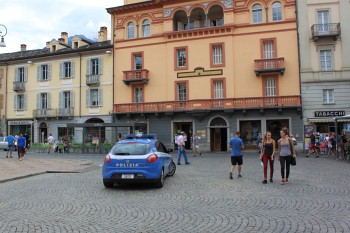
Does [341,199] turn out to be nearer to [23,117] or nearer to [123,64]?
[123,64]

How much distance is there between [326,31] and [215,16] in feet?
33.2

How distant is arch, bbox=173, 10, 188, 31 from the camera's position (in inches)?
1315

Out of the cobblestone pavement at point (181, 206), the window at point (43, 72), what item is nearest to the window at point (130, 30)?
the window at point (43, 72)

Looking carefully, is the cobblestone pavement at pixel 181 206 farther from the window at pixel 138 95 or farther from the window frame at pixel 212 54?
the window at pixel 138 95

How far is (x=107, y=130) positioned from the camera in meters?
34.3

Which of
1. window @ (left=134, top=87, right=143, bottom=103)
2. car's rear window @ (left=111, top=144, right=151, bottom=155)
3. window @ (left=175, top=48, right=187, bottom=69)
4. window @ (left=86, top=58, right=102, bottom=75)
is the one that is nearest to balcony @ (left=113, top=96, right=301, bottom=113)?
window @ (left=134, top=87, right=143, bottom=103)

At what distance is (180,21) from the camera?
113 ft

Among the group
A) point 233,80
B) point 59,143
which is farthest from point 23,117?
point 233,80

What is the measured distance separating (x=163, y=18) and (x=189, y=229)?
29.3 meters

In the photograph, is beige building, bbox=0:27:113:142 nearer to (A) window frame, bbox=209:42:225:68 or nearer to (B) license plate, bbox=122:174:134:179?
(A) window frame, bbox=209:42:225:68

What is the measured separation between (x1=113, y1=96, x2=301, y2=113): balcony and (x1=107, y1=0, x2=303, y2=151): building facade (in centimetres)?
8

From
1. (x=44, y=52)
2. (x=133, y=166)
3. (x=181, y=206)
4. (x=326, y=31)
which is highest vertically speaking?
(x=44, y=52)

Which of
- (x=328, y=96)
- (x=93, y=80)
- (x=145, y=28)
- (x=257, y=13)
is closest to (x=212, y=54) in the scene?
(x=257, y=13)

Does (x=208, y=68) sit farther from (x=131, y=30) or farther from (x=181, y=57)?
(x=131, y=30)
